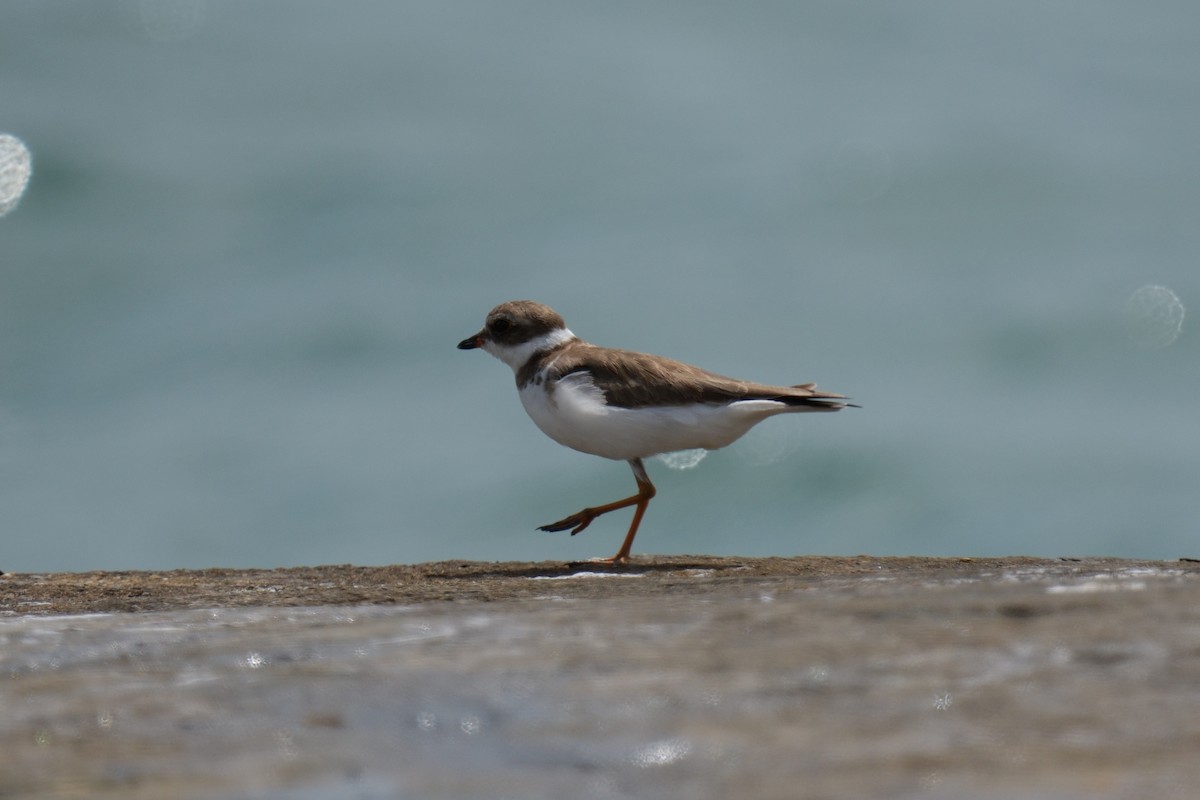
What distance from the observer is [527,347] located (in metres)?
8.84

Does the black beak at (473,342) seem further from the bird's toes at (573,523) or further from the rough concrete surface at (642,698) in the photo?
the rough concrete surface at (642,698)

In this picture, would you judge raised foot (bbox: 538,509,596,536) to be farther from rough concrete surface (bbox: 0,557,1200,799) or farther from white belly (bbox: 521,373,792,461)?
rough concrete surface (bbox: 0,557,1200,799)

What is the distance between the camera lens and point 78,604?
17.7 feet

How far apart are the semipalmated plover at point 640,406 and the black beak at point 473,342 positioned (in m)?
0.82

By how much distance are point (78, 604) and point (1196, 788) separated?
13.6 ft

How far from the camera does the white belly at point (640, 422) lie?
791 centimetres

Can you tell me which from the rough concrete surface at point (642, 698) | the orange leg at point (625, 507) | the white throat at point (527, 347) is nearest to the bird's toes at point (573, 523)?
the orange leg at point (625, 507)

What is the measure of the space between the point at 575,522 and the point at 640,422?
74 centimetres

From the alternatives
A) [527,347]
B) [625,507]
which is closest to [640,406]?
[625,507]

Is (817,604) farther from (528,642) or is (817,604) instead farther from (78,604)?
(78,604)

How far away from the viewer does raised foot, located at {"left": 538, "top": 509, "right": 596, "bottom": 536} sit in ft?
26.8

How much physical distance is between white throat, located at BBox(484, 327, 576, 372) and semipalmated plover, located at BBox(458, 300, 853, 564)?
435 millimetres

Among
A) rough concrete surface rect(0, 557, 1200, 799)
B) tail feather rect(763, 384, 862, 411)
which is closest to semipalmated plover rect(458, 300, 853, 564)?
tail feather rect(763, 384, 862, 411)

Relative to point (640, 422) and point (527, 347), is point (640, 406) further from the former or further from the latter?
point (527, 347)
